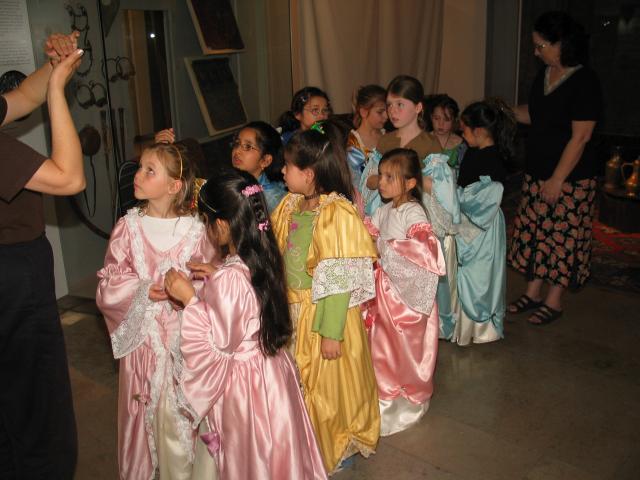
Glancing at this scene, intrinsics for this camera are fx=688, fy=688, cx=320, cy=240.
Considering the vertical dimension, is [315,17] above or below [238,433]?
above

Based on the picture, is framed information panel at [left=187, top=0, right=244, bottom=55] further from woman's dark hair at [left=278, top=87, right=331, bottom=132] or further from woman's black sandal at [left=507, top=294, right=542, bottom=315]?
woman's black sandal at [left=507, top=294, right=542, bottom=315]

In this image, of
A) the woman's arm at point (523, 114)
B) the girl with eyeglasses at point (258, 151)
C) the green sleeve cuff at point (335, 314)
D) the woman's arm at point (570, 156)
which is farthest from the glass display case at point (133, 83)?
the woman's arm at point (570, 156)

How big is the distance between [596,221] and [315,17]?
3075 mm

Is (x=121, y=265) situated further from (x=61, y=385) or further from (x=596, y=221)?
(x=596, y=221)

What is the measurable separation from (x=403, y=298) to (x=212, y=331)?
1166 mm

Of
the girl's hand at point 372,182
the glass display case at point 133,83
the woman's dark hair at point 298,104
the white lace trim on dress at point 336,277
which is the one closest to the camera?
the white lace trim on dress at point 336,277

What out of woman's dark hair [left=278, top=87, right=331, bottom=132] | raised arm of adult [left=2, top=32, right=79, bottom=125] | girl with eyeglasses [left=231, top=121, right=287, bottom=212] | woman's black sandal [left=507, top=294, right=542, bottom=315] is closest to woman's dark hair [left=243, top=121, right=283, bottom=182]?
girl with eyeglasses [left=231, top=121, right=287, bottom=212]

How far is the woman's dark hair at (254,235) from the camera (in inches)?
81.9

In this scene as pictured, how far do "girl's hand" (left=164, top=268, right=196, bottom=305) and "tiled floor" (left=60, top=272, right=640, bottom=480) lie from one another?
108cm

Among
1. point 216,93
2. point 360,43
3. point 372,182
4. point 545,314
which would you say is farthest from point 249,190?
point 360,43

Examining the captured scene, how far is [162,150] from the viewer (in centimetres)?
242

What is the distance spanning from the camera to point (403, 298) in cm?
298

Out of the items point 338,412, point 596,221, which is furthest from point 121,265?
point 596,221

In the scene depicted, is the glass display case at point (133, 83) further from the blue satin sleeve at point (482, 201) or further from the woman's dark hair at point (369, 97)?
the blue satin sleeve at point (482, 201)
